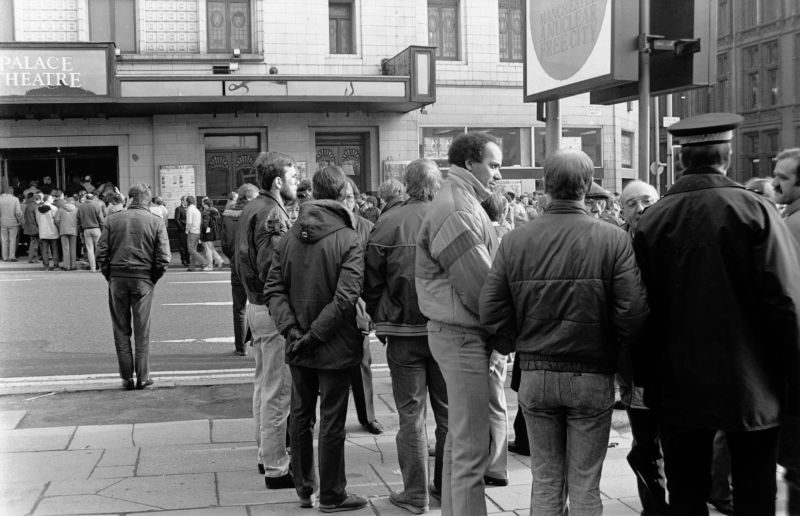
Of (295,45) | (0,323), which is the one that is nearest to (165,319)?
(0,323)

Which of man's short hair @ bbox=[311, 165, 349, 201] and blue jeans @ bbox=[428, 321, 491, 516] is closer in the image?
blue jeans @ bbox=[428, 321, 491, 516]

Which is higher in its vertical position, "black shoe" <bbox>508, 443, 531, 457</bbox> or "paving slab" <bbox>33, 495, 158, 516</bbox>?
"paving slab" <bbox>33, 495, 158, 516</bbox>

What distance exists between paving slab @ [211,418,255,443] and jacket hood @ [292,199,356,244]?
2156 millimetres

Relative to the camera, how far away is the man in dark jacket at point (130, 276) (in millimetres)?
8047

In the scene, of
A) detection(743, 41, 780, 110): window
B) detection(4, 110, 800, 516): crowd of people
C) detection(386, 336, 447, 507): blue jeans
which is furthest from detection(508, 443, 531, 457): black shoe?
detection(743, 41, 780, 110): window

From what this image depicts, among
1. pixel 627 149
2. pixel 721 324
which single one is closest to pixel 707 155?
pixel 721 324

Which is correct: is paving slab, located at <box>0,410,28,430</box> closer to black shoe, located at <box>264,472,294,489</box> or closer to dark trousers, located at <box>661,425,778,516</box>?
black shoe, located at <box>264,472,294,489</box>

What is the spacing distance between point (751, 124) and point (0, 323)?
155ft

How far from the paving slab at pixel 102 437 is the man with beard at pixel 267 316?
1.25 metres

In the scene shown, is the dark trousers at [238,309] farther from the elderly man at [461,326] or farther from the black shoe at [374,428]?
the elderly man at [461,326]

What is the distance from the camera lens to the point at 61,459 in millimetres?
5777

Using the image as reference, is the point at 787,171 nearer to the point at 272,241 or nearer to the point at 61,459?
the point at 272,241

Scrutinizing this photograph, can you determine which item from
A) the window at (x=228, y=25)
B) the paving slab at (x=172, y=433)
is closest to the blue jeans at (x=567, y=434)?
the paving slab at (x=172, y=433)

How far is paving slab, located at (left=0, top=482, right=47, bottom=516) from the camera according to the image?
4.82 meters
